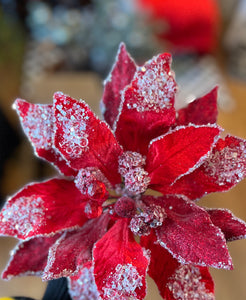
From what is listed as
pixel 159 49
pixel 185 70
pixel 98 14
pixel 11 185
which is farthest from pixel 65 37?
pixel 11 185

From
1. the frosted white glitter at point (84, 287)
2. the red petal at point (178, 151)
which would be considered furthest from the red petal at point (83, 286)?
the red petal at point (178, 151)

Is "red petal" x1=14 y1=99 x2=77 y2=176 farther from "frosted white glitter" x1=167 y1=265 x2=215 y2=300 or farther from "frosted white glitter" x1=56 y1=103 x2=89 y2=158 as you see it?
"frosted white glitter" x1=167 y1=265 x2=215 y2=300

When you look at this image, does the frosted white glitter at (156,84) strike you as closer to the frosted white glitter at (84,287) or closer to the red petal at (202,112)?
the red petal at (202,112)

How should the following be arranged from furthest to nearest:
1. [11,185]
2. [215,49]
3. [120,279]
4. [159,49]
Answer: [215,49] → [159,49] → [11,185] → [120,279]

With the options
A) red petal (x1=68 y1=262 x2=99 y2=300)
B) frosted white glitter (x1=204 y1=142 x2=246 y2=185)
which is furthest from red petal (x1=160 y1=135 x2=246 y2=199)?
red petal (x1=68 y1=262 x2=99 y2=300)

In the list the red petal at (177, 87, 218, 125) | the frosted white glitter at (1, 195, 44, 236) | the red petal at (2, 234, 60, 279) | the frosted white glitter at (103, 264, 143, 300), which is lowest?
the frosted white glitter at (103, 264, 143, 300)

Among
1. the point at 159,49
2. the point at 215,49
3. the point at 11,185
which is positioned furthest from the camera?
the point at 215,49

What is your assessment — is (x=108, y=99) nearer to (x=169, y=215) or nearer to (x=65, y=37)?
(x=169, y=215)
